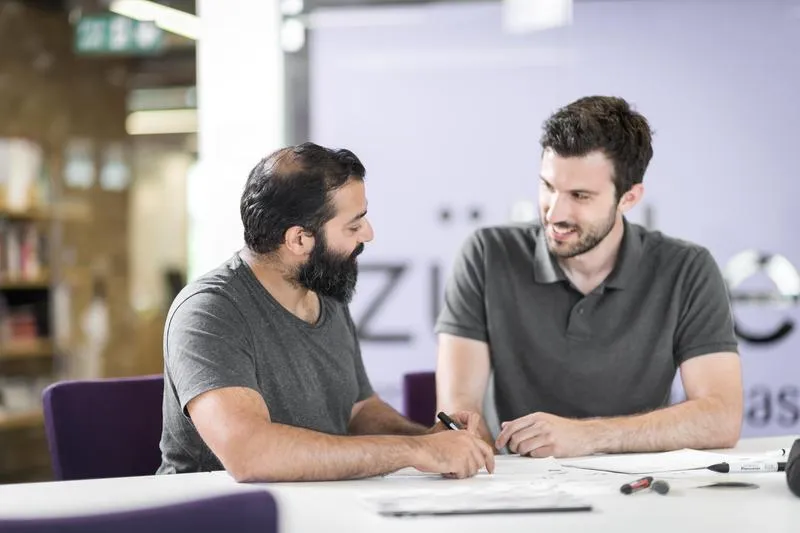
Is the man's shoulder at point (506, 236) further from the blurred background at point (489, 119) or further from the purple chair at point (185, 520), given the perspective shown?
the purple chair at point (185, 520)

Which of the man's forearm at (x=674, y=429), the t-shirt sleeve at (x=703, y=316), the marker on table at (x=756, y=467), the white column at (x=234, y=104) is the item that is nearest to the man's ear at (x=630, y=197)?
the t-shirt sleeve at (x=703, y=316)

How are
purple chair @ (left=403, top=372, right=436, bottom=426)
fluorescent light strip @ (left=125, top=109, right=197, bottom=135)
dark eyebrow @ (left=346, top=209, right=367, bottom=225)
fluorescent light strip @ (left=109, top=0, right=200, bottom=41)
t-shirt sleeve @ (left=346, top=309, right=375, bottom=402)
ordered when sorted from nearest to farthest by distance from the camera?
dark eyebrow @ (left=346, top=209, right=367, bottom=225)
t-shirt sleeve @ (left=346, top=309, right=375, bottom=402)
purple chair @ (left=403, top=372, right=436, bottom=426)
fluorescent light strip @ (left=109, top=0, right=200, bottom=41)
fluorescent light strip @ (left=125, top=109, right=197, bottom=135)

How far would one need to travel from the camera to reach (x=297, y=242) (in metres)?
2.31

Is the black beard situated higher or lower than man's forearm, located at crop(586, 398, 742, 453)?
higher

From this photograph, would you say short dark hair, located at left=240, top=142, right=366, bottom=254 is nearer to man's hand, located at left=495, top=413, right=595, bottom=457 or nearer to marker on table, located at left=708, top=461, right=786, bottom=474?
man's hand, located at left=495, top=413, right=595, bottom=457

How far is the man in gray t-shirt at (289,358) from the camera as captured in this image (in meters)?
1.89

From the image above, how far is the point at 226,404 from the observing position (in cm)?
194

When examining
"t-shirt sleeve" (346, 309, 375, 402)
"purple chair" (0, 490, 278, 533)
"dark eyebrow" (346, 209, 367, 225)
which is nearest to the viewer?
"purple chair" (0, 490, 278, 533)

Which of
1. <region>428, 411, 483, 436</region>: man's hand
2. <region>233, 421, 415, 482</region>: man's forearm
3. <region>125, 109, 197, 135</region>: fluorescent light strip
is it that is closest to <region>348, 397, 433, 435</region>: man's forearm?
<region>428, 411, 483, 436</region>: man's hand

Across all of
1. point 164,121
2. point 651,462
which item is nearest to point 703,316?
point 651,462

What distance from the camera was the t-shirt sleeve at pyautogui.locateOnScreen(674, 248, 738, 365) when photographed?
2.61 metres

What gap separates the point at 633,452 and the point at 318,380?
2.19 feet

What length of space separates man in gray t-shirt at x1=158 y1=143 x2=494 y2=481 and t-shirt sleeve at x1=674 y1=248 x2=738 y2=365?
1.86ft

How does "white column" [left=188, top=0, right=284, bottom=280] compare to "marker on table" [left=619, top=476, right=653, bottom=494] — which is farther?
"white column" [left=188, top=0, right=284, bottom=280]
